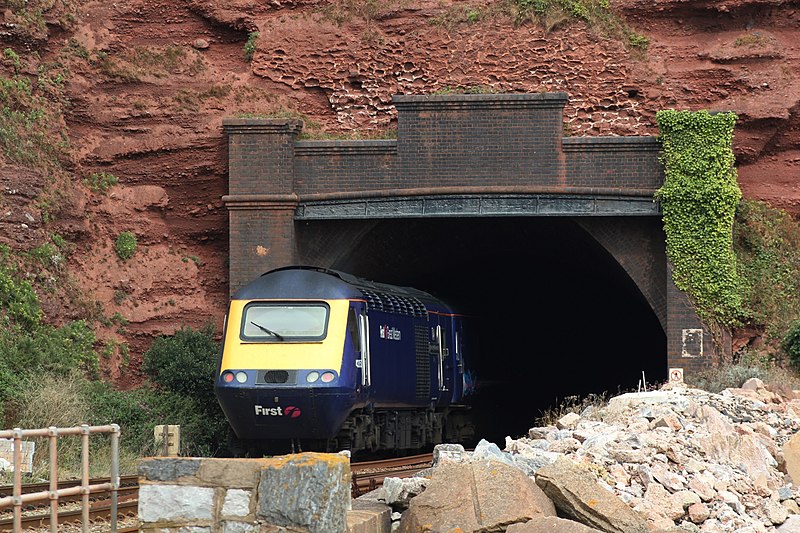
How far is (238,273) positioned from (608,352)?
1340 cm

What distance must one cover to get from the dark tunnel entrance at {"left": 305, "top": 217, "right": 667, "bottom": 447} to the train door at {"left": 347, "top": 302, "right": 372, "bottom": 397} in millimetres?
4489

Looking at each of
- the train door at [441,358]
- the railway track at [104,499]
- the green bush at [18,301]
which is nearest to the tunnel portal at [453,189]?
the train door at [441,358]

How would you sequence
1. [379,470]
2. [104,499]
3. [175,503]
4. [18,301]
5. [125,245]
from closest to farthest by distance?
[175,503], [104,499], [379,470], [18,301], [125,245]

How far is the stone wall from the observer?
7.81m

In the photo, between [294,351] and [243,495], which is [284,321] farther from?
[243,495]

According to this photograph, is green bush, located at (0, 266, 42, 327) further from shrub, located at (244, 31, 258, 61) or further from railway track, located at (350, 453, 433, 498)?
railway track, located at (350, 453, 433, 498)

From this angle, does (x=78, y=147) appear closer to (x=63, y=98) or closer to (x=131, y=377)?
(x=63, y=98)

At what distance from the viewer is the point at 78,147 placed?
79.2 ft

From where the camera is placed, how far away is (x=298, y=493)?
780cm

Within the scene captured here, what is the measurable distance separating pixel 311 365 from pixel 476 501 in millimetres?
7520

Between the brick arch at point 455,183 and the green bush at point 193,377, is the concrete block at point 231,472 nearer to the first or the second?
the green bush at point 193,377

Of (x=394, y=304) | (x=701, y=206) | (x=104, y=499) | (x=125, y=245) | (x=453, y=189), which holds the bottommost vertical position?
(x=104, y=499)

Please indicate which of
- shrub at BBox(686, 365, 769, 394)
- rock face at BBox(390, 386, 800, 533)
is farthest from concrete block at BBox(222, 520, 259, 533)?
shrub at BBox(686, 365, 769, 394)

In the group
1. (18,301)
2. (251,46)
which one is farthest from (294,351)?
(251,46)
